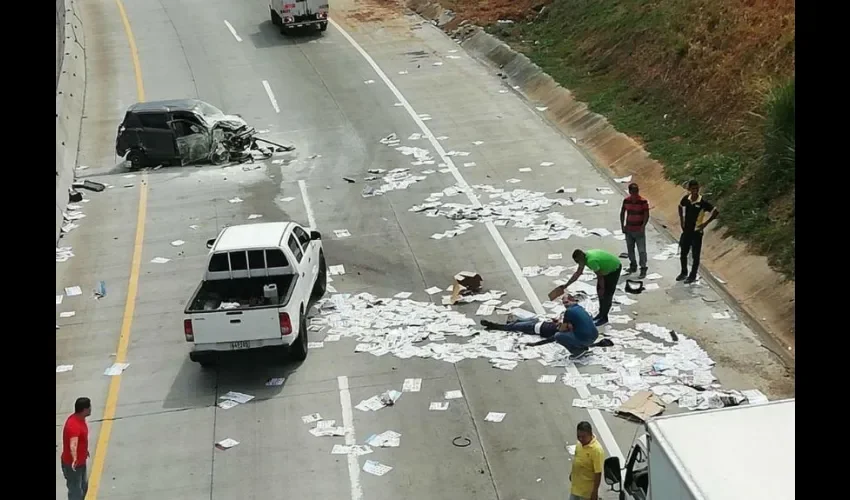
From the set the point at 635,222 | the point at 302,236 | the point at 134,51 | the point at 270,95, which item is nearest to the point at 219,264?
the point at 302,236

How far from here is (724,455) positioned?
24.7ft

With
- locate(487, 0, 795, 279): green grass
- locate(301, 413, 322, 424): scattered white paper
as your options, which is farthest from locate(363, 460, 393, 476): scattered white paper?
locate(487, 0, 795, 279): green grass

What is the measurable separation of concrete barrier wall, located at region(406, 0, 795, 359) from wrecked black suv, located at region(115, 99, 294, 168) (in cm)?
836

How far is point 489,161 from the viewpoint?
24547 millimetres

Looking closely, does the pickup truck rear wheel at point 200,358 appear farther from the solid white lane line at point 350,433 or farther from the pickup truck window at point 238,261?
the solid white lane line at point 350,433

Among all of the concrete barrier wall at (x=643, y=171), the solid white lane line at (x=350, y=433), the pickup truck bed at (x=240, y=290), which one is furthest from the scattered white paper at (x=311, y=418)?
the concrete barrier wall at (x=643, y=171)

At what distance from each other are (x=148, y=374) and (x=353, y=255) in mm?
5356

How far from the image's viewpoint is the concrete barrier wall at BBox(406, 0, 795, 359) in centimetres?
1593

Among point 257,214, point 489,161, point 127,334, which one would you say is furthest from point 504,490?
point 489,161

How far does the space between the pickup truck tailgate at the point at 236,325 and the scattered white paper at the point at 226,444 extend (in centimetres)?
160

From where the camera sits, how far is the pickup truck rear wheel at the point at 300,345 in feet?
49.1

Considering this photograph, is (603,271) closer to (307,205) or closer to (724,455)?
(724,455)

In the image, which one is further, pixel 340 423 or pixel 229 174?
pixel 229 174
